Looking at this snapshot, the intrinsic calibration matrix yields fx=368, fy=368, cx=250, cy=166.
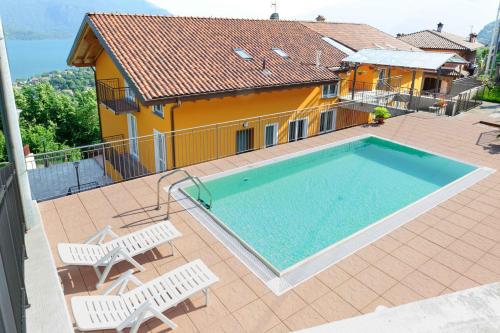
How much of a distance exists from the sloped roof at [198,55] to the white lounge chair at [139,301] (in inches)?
349

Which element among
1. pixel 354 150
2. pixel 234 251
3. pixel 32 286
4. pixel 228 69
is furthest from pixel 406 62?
pixel 32 286

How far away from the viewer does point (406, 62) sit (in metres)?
18.4

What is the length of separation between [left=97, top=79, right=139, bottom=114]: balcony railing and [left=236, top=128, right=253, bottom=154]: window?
4.80m

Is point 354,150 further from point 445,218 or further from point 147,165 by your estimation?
point 147,165

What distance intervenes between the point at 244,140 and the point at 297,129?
340cm

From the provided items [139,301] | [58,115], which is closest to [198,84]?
[139,301]

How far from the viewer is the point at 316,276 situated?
652cm

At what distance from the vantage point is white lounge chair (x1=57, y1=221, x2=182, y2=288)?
20.2 ft

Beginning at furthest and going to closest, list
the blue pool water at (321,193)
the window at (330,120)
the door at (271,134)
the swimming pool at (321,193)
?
the window at (330,120), the door at (271,134), the blue pool water at (321,193), the swimming pool at (321,193)

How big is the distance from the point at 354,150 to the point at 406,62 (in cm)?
728

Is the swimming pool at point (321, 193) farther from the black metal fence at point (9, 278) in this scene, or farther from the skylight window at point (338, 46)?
the skylight window at point (338, 46)

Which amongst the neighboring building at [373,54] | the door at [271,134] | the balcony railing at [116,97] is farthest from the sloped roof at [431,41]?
the balcony railing at [116,97]

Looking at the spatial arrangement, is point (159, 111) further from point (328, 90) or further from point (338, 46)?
point (338, 46)

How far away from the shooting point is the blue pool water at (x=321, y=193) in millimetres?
8797
